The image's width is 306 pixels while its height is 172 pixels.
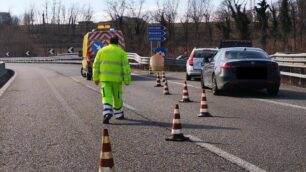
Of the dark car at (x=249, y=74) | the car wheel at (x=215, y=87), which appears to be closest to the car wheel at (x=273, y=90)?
the dark car at (x=249, y=74)

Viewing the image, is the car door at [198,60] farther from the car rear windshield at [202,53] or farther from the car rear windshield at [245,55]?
the car rear windshield at [245,55]

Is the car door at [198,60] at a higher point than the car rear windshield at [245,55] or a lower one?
lower

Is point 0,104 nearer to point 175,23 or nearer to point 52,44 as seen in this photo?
point 175,23

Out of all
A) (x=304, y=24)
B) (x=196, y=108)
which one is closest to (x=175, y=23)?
(x=304, y=24)

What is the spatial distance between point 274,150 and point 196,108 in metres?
6.00

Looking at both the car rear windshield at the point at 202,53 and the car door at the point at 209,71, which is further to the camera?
the car rear windshield at the point at 202,53

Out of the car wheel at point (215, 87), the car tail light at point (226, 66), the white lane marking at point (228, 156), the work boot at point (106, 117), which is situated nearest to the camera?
the white lane marking at point (228, 156)

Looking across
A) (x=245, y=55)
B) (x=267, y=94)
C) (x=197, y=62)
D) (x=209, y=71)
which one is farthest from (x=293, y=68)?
(x=245, y=55)

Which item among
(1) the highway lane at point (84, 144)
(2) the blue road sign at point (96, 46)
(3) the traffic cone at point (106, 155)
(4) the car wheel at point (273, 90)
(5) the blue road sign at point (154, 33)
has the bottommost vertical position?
(1) the highway lane at point (84, 144)

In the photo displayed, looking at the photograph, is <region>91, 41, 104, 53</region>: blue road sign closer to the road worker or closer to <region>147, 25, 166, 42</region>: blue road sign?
<region>147, 25, 166, 42</region>: blue road sign

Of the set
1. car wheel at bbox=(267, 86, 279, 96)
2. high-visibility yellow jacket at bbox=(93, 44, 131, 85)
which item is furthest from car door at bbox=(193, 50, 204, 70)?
high-visibility yellow jacket at bbox=(93, 44, 131, 85)

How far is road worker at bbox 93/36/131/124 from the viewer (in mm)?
12078

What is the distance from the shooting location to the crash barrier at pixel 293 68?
70.3 feet

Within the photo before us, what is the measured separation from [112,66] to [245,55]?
6.28m
